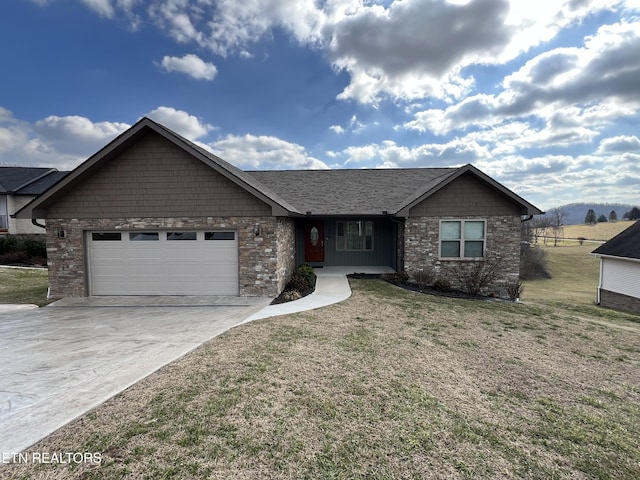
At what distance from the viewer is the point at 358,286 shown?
10812 mm

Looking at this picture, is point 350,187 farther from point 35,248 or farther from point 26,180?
point 26,180

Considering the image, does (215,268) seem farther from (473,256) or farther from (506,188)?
(506,188)

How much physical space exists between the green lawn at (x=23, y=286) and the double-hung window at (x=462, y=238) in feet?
46.9

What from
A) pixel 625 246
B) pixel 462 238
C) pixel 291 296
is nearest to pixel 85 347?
pixel 291 296

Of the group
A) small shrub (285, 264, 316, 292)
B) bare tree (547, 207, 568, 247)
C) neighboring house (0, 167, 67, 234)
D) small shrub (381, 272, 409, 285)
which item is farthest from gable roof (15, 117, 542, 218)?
bare tree (547, 207, 568, 247)

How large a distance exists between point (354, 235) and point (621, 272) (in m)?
16.2

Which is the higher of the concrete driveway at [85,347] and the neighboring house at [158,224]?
the neighboring house at [158,224]

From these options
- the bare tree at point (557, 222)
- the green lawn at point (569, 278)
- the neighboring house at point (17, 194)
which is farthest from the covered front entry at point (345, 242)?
the bare tree at point (557, 222)

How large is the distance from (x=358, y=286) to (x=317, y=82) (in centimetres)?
1204

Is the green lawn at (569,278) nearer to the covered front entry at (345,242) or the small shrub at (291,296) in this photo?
the covered front entry at (345,242)

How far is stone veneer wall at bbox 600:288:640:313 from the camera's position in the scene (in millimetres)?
15605

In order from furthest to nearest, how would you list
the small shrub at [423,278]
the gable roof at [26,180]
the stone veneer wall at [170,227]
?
the gable roof at [26,180]
the small shrub at [423,278]
the stone veneer wall at [170,227]

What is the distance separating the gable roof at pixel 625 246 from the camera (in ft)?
52.3

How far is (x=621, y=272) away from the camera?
16.6 m
